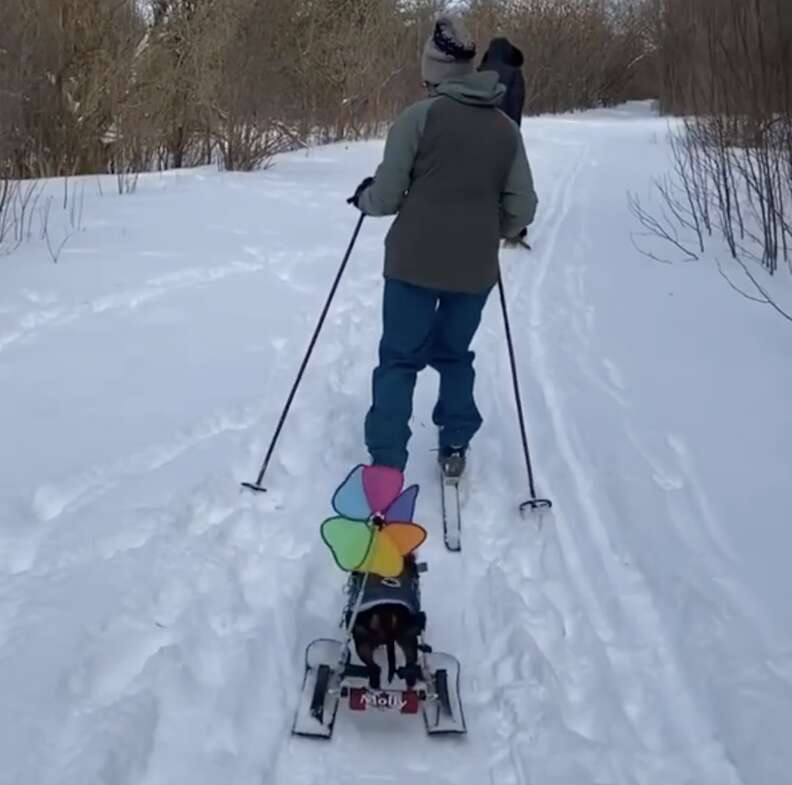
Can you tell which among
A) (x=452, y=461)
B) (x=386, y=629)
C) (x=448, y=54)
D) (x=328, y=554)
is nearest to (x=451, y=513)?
(x=452, y=461)

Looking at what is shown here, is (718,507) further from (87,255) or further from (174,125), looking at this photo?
(174,125)

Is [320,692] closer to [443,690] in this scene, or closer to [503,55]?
[443,690]

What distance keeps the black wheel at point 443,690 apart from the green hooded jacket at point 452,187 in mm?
1689

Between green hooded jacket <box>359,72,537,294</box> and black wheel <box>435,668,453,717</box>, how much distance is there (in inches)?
66.5

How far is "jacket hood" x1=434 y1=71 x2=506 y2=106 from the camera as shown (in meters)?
4.09

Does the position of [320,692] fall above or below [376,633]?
below

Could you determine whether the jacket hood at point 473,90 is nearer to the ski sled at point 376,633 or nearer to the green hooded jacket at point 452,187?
the green hooded jacket at point 452,187

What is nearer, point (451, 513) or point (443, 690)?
point (443, 690)

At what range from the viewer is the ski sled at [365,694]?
3033 millimetres

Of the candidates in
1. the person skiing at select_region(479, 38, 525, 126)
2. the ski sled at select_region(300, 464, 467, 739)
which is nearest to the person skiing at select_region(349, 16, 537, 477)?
the ski sled at select_region(300, 464, 467, 739)

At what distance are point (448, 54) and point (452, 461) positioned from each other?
1.74 m

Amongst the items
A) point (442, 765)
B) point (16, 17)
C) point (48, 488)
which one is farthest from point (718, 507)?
point (16, 17)

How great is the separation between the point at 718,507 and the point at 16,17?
936 cm

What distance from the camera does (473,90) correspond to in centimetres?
409
